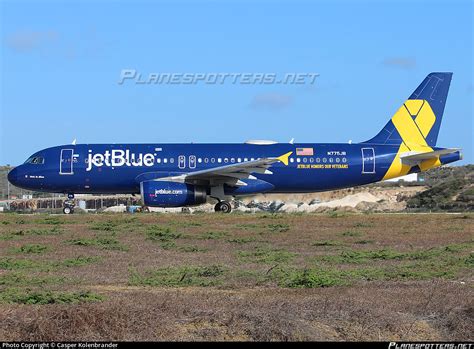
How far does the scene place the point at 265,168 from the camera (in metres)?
39.9

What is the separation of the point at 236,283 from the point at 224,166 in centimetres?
2378

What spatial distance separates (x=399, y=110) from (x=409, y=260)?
Answer: 23634 mm

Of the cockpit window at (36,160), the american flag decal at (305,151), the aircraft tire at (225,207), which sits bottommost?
the aircraft tire at (225,207)

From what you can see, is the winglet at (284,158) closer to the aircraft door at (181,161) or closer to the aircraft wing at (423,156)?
the aircraft door at (181,161)

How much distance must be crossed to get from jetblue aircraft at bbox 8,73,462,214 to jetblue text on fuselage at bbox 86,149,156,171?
0.16ft

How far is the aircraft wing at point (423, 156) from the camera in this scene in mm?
41625

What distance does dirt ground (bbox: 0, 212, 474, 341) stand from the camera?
1136 centimetres

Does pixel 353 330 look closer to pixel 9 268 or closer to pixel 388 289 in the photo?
pixel 388 289

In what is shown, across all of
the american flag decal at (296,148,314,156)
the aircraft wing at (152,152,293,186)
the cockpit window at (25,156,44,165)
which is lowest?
the aircraft wing at (152,152,293,186)

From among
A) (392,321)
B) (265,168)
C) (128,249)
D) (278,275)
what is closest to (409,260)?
(278,275)

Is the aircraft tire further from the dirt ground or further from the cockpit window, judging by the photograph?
the dirt ground

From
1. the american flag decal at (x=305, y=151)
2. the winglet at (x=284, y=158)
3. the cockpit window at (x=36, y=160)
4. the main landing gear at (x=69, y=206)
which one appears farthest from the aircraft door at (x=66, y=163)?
the american flag decal at (x=305, y=151)

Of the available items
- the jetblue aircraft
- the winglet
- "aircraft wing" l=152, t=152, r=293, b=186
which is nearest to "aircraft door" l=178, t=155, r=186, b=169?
the jetblue aircraft

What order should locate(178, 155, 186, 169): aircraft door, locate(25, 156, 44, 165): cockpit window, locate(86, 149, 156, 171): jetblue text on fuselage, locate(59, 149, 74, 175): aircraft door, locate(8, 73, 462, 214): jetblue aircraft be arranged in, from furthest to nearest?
locate(25, 156, 44, 165): cockpit window → locate(178, 155, 186, 169): aircraft door → locate(59, 149, 74, 175): aircraft door → locate(86, 149, 156, 171): jetblue text on fuselage → locate(8, 73, 462, 214): jetblue aircraft
